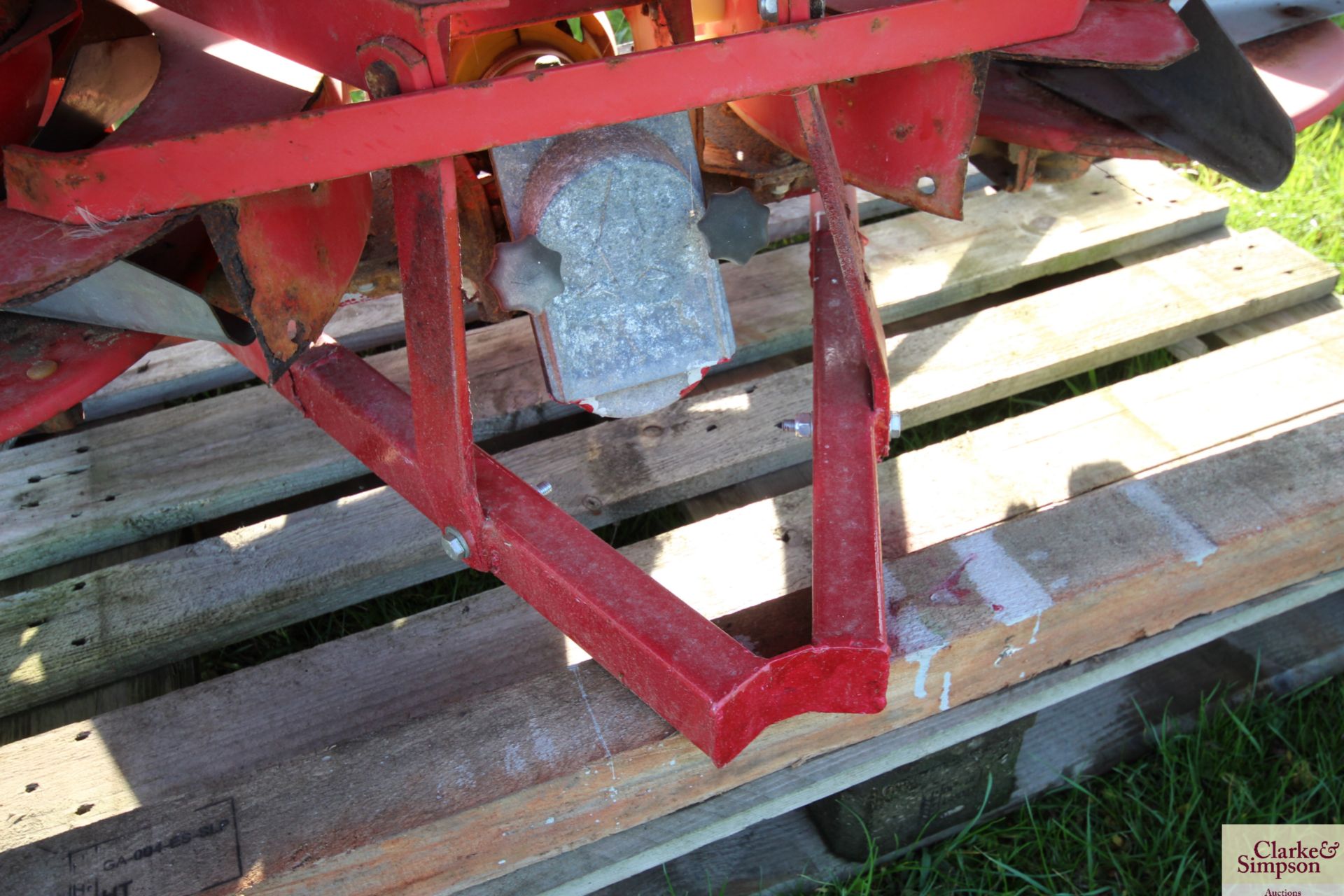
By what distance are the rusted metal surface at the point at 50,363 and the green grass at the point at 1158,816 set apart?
1244 millimetres

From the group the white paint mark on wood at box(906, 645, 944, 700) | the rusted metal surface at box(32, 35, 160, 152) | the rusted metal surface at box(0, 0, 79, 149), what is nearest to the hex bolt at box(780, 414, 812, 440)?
the white paint mark on wood at box(906, 645, 944, 700)

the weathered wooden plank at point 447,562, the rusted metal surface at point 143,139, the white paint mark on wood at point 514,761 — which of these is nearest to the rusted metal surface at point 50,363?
the rusted metal surface at point 143,139

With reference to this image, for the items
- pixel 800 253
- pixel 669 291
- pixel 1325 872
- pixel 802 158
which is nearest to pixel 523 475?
pixel 669 291

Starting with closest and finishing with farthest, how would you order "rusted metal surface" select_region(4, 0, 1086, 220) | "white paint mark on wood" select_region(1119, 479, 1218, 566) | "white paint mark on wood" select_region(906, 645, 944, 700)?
"rusted metal surface" select_region(4, 0, 1086, 220) → "white paint mark on wood" select_region(906, 645, 944, 700) → "white paint mark on wood" select_region(1119, 479, 1218, 566)

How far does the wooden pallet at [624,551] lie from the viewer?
4.22 ft

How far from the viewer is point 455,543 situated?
1.42m

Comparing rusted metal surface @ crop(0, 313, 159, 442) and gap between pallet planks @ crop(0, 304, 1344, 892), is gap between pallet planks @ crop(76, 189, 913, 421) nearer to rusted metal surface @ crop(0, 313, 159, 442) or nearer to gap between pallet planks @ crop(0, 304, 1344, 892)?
rusted metal surface @ crop(0, 313, 159, 442)

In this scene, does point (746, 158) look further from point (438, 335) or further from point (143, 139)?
point (143, 139)

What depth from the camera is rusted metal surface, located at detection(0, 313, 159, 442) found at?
4.67 feet

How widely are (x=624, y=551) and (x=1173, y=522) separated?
786 mm

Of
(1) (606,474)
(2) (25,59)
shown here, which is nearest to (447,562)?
(1) (606,474)

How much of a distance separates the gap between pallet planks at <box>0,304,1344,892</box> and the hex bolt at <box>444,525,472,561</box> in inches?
7.1

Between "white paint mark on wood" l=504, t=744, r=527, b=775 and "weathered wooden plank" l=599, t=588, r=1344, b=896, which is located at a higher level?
"white paint mark on wood" l=504, t=744, r=527, b=775

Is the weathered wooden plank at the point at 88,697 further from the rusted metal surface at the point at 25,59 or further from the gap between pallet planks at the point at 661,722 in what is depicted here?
the rusted metal surface at the point at 25,59
